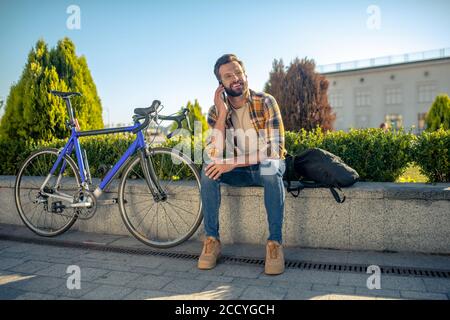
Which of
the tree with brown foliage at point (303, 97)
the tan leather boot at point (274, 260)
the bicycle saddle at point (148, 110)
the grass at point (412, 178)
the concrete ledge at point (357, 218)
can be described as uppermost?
the tree with brown foliage at point (303, 97)

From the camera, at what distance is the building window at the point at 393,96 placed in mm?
45569

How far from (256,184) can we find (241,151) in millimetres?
335

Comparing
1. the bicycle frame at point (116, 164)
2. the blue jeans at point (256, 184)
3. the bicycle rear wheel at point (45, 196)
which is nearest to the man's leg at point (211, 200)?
the blue jeans at point (256, 184)

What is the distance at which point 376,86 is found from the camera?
45875mm

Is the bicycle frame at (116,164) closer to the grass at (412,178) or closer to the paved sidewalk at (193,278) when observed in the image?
the paved sidewalk at (193,278)

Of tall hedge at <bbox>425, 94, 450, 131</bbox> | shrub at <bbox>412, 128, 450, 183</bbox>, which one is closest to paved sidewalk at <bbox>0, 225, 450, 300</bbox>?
shrub at <bbox>412, 128, 450, 183</bbox>

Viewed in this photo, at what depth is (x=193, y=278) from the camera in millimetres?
3012

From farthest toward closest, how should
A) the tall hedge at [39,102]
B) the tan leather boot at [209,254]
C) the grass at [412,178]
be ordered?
the tall hedge at [39,102] < the grass at [412,178] < the tan leather boot at [209,254]

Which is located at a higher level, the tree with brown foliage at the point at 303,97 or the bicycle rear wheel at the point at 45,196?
the tree with brown foliage at the point at 303,97

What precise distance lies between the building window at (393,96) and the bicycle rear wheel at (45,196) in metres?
47.3

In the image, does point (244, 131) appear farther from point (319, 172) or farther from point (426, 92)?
point (426, 92)

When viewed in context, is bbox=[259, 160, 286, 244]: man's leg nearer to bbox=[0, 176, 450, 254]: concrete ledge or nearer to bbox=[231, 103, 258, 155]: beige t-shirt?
bbox=[231, 103, 258, 155]: beige t-shirt
